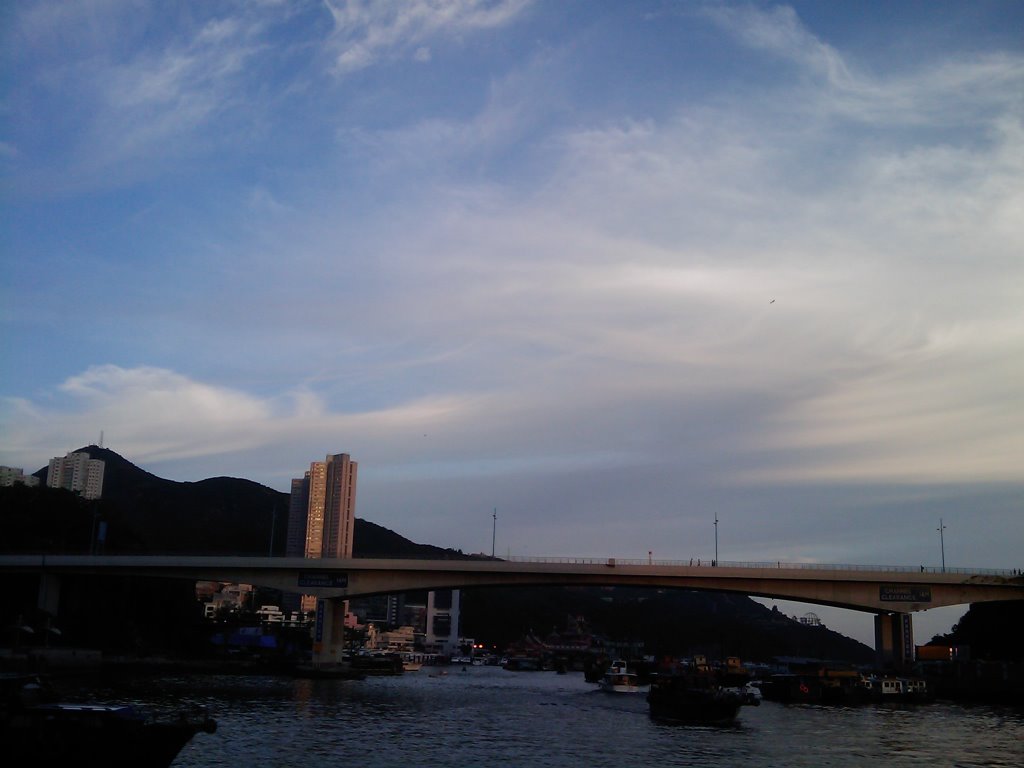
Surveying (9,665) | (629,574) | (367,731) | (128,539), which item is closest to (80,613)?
(128,539)

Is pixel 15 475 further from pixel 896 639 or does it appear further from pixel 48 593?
pixel 896 639

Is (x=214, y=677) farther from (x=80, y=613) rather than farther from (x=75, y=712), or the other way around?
(x=75, y=712)

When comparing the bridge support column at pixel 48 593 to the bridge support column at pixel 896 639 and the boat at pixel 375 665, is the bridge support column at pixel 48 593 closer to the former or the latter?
the boat at pixel 375 665

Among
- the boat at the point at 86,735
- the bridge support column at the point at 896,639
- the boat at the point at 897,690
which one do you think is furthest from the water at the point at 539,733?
the bridge support column at the point at 896,639

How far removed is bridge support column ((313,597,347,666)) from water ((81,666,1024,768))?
44.5ft

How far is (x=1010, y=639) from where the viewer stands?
87.1 metres

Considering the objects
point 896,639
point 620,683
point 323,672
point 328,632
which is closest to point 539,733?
point 620,683

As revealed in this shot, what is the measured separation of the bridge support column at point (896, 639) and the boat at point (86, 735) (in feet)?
205

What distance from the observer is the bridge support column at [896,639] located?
245ft

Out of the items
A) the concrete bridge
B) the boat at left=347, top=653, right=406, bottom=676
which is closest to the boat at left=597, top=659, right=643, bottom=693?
the concrete bridge

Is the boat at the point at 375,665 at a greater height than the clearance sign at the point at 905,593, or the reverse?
the clearance sign at the point at 905,593

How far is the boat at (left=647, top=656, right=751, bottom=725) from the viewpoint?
161 ft

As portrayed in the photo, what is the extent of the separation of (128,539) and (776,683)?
7220 cm

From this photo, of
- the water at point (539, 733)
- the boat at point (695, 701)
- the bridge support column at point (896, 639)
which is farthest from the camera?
the bridge support column at point (896, 639)
